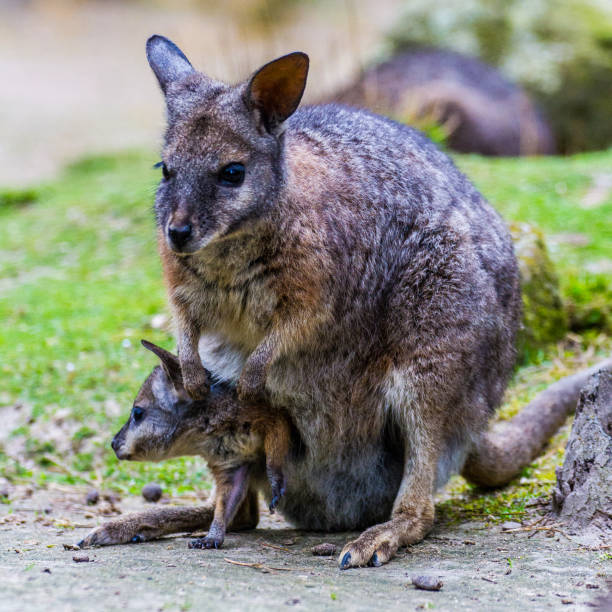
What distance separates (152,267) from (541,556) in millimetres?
5120

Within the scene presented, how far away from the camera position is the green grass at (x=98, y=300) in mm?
5078

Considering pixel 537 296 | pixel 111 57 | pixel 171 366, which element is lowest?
pixel 171 366

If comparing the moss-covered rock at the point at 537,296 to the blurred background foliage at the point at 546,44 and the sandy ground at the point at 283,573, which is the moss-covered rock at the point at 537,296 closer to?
the sandy ground at the point at 283,573

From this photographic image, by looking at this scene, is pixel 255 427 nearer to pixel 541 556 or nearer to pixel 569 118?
pixel 541 556

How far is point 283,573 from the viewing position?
3.10m

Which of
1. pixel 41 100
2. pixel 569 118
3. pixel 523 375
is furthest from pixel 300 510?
pixel 41 100

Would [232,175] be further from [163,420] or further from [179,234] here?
[163,420]

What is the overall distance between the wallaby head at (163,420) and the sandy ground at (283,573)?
0.39 meters

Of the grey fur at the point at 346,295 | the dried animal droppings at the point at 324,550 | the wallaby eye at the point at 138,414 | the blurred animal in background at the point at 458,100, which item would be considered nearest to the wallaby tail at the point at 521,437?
the grey fur at the point at 346,295

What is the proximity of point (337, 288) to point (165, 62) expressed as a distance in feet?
3.88

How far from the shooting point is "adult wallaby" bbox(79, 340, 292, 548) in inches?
147

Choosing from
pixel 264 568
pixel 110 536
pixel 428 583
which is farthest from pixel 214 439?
pixel 428 583

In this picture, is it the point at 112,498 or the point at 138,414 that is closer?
the point at 138,414

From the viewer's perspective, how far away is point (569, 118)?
43.5 ft
